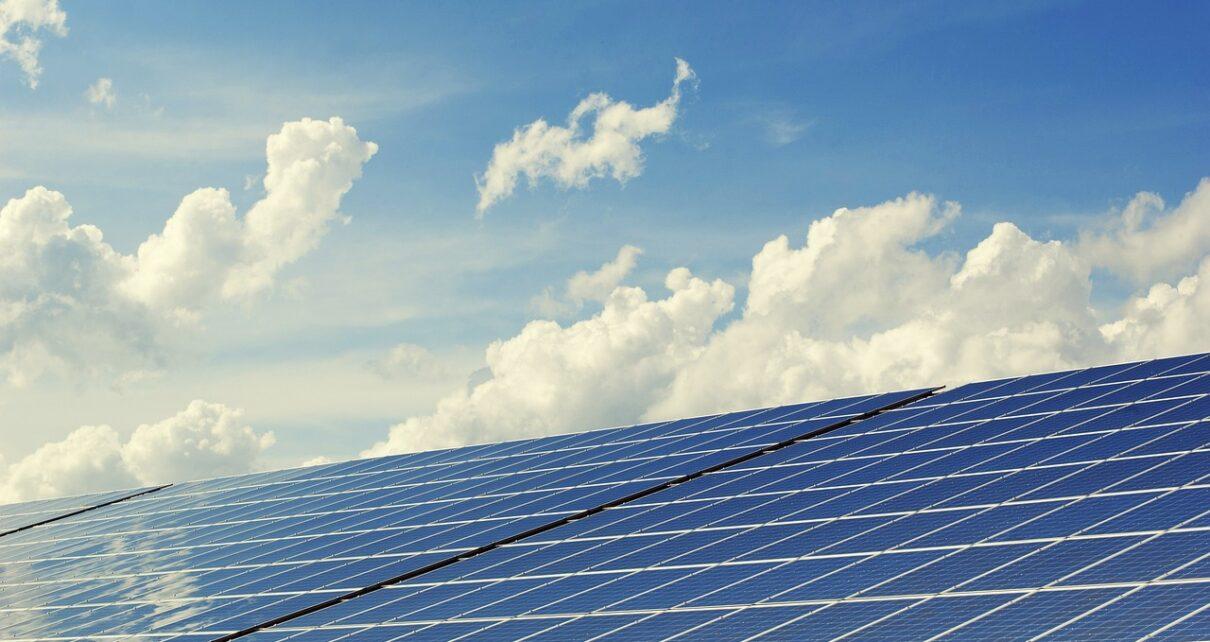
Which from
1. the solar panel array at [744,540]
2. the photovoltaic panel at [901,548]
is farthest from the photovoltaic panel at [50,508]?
the photovoltaic panel at [901,548]

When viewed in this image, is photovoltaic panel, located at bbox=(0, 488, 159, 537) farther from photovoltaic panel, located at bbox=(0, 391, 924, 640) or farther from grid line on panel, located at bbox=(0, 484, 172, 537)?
photovoltaic panel, located at bbox=(0, 391, 924, 640)

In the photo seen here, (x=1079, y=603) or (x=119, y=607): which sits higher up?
(x=119, y=607)

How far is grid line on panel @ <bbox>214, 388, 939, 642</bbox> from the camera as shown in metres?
24.1

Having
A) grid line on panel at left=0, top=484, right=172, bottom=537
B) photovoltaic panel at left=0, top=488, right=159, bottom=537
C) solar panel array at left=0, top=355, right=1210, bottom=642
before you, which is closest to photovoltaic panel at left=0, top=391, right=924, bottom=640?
solar panel array at left=0, top=355, right=1210, bottom=642

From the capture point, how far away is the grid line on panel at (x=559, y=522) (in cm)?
2409

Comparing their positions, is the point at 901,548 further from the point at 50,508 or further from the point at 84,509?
the point at 50,508

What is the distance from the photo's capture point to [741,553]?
21922 millimetres

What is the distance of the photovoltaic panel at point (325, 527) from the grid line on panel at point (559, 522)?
7.8 inches

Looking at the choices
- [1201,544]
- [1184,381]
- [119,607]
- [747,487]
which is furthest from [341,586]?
[1184,381]

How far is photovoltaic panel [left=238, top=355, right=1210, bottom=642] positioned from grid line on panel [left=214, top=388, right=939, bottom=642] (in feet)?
0.92

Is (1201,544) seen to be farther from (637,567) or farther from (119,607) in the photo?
(119,607)

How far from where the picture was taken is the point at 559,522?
2762 centimetres

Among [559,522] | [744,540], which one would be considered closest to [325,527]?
[559,522]

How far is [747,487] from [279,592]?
9.76 metres
